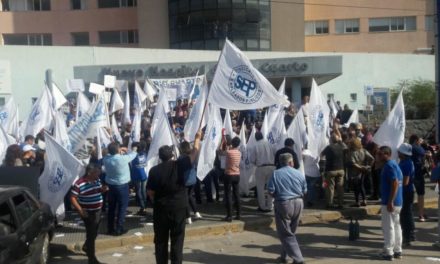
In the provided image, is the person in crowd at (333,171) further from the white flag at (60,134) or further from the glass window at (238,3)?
the glass window at (238,3)

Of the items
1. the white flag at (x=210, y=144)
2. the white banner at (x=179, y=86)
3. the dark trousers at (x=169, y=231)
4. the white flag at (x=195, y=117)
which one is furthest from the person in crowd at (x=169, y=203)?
the white banner at (x=179, y=86)

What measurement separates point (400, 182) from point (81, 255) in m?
5.25

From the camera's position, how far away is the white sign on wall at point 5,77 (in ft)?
90.7

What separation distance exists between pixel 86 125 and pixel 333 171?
514cm

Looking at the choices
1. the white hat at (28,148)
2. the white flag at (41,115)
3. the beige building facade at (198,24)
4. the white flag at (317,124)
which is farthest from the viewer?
the beige building facade at (198,24)

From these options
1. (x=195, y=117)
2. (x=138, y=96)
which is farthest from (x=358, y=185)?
(x=138, y=96)

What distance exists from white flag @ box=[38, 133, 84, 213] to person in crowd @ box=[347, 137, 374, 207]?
5938 mm

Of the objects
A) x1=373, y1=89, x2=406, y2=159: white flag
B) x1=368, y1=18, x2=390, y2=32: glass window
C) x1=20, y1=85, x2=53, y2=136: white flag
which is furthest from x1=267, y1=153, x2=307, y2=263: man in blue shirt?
x1=368, y1=18, x2=390, y2=32: glass window

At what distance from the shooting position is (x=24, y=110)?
28.8 metres

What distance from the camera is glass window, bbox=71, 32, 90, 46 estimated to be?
152ft

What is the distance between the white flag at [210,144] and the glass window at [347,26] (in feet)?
125

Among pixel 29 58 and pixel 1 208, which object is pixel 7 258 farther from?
pixel 29 58

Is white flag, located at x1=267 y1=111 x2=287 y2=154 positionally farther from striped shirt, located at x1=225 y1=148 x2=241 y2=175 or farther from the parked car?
the parked car

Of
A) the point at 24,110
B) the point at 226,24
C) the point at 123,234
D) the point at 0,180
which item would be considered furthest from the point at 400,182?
the point at 226,24
